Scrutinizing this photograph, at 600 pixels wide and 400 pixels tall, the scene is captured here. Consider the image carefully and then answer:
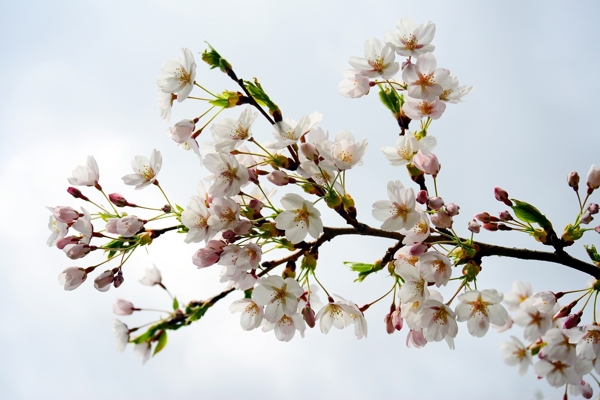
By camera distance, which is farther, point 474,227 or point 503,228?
point 503,228

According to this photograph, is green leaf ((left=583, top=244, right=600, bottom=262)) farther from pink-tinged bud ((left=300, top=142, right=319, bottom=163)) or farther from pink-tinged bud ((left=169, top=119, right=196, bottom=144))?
pink-tinged bud ((left=169, top=119, right=196, bottom=144))

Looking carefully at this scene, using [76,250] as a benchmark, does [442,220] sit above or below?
below

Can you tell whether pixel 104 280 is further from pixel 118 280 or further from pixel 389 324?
pixel 389 324

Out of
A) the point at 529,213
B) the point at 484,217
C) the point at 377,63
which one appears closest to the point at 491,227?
the point at 484,217

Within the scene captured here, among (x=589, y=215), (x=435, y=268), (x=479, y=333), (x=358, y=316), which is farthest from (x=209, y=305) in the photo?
(x=589, y=215)

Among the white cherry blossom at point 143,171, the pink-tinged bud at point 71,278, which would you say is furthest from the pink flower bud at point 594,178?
the pink-tinged bud at point 71,278

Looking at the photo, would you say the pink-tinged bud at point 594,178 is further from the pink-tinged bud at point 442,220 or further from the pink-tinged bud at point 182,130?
the pink-tinged bud at point 182,130

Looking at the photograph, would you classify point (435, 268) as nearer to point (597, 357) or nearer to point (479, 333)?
point (479, 333)

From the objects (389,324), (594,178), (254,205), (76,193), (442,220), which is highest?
(76,193)

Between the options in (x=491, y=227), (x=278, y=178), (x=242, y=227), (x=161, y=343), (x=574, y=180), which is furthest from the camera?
(x=161, y=343)
